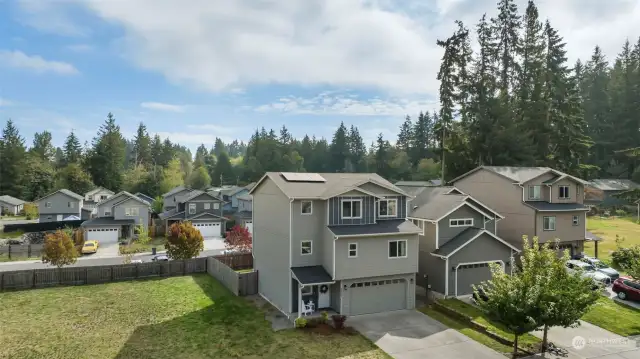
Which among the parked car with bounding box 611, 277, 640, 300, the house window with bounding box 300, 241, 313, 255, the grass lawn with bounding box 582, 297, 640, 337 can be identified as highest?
the house window with bounding box 300, 241, 313, 255

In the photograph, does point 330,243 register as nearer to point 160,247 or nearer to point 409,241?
point 409,241

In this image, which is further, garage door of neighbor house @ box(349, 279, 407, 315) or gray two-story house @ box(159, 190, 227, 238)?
gray two-story house @ box(159, 190, 227, 238)

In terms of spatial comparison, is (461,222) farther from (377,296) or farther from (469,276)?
(377,296)

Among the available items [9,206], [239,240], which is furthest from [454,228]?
[9,206]

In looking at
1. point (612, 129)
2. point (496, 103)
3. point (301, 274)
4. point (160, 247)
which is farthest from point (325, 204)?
point (612, 129)

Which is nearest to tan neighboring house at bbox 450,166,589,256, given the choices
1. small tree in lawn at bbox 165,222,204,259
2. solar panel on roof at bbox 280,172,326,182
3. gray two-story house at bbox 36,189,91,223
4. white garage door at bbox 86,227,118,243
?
solar panel on roof at bbox 280,172,326,182

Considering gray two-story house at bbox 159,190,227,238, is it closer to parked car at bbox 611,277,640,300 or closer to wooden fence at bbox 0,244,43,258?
wooden fence at bbox 0,244,43,258

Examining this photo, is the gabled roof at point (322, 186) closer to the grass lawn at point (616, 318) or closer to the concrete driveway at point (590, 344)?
the concrete driveway at point (590, 344)
